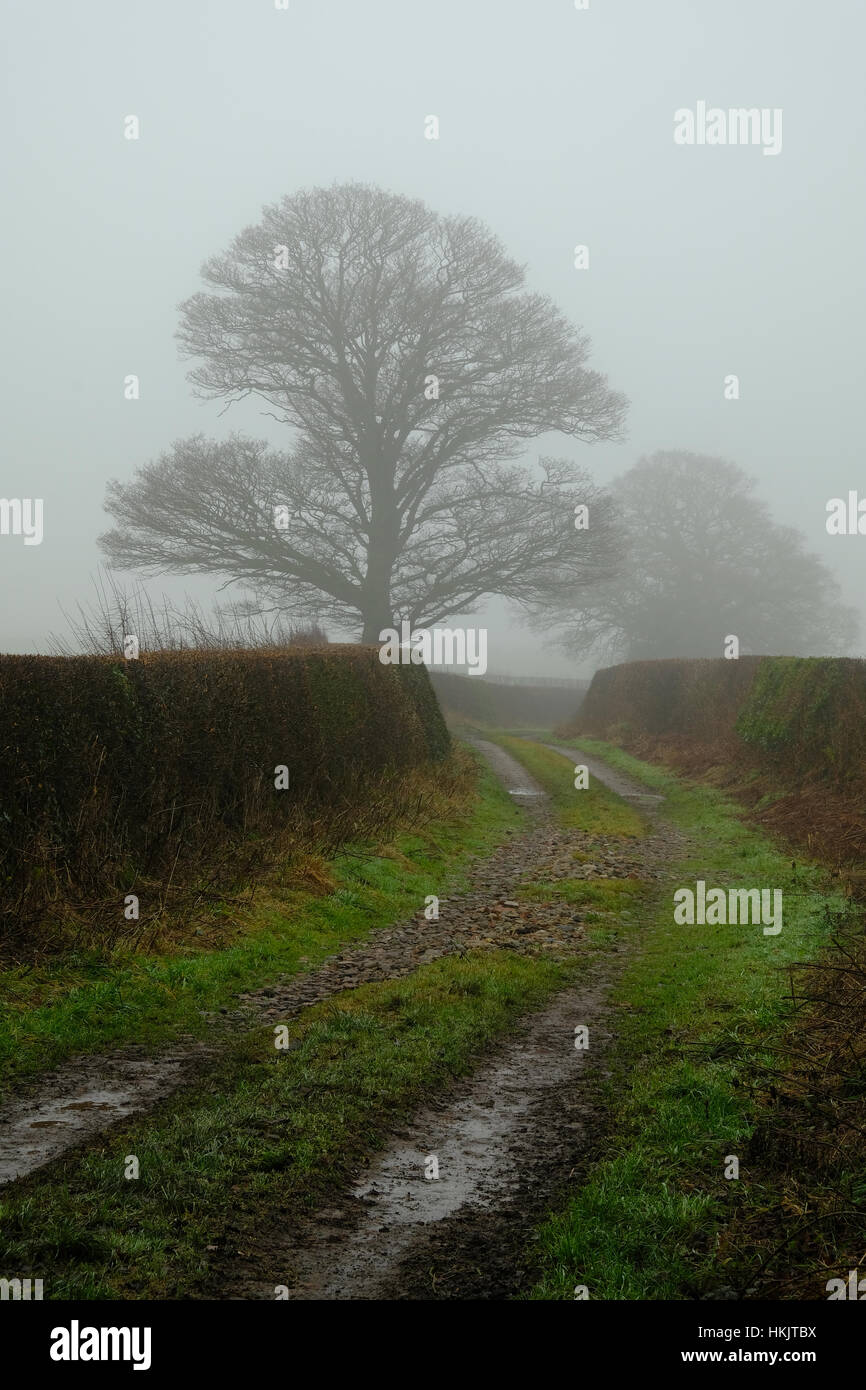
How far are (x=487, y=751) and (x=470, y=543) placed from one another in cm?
652

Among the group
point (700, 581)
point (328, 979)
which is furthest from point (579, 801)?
point (700, 581)

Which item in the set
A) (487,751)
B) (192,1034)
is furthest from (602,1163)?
(487,751)

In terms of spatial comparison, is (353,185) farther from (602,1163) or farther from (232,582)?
(602,1163)

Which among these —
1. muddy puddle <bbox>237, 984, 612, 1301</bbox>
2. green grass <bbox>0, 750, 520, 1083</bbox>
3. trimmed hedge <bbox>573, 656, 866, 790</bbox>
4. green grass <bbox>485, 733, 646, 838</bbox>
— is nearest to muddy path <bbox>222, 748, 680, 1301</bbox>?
muddy puddle <bbox>237, 984, 612, 1301</bbox>

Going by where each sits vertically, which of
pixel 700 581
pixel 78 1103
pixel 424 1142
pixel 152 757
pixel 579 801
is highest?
pixel 700 581

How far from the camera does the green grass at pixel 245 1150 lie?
4.22 metres

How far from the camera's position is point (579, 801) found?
21234 millimetres

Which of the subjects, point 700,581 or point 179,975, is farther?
point 700,581

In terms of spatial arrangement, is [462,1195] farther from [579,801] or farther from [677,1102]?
[579,801]

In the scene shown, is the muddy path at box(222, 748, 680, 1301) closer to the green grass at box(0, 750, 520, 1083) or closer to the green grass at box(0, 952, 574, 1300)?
the green grass at box(0, 952, 574, 1300)

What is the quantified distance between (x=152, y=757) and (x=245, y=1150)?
226 inches

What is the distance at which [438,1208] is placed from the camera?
4.97 meters

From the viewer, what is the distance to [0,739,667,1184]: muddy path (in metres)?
5.70

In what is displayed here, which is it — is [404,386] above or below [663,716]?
above
